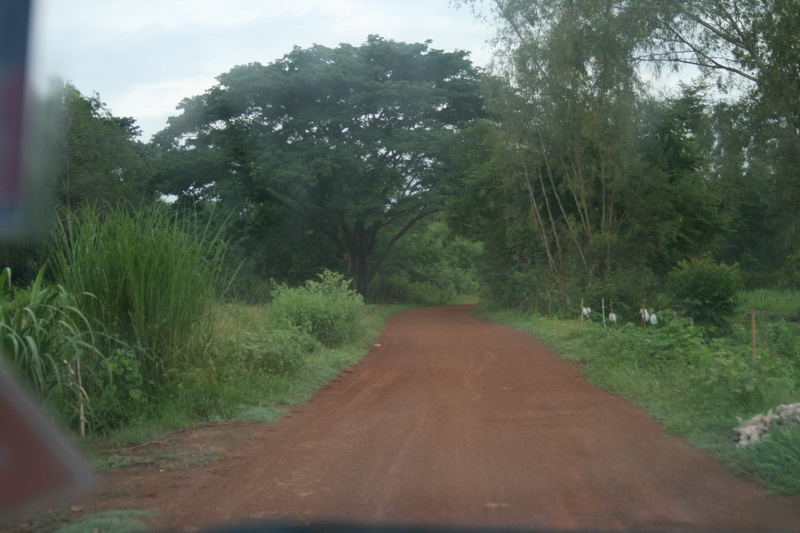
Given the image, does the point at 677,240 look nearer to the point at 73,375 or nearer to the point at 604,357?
the point at 604,357

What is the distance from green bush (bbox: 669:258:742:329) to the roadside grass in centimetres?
428

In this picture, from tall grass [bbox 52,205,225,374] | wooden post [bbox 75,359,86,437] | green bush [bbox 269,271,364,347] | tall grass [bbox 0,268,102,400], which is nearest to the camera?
tall grass [bbox 0,268,102,400]

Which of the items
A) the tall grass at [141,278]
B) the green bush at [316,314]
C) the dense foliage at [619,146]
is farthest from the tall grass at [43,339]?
the dense foliage at [619,146]

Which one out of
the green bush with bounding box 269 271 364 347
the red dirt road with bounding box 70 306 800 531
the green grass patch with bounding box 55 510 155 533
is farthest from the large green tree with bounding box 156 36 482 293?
the green grass patch with bounding box 55 510 155 533

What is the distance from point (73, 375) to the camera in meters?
7.22

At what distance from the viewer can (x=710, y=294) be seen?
19.8 meters

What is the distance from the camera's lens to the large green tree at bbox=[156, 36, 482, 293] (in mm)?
30344

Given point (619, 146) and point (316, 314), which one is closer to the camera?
point (316, 314)

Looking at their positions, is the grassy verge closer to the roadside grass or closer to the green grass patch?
the green grass patch

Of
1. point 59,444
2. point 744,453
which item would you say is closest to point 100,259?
point 59,444

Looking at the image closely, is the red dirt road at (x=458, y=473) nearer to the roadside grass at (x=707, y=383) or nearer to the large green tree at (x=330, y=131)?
the roadside grass at (x=707, y=383)

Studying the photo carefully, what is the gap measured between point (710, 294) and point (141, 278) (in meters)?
16.0

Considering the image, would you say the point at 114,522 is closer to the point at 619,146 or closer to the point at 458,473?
the point at 458,473

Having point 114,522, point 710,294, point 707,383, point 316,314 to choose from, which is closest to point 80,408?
point 114,522
